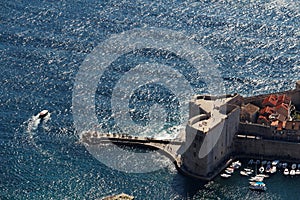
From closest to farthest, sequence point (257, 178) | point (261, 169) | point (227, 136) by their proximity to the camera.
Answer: point (257, 178) → point (261, 169) → point (227, 136)

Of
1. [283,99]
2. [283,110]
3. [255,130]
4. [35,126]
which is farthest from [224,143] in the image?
[35,126]

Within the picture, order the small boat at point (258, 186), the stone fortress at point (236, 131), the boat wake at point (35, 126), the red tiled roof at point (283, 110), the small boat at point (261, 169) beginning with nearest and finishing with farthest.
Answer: the small boat at point (258, 186) < the stone fortress at point (236, 131) < the small boat at point (261, 169) < the boat wake at point (35, 126) < the red tiled roof at point (283, 110)

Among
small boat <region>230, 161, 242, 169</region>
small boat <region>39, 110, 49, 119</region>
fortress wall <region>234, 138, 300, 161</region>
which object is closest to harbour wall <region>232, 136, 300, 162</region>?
fortress wall <region>234, 138, 300, 161</region>

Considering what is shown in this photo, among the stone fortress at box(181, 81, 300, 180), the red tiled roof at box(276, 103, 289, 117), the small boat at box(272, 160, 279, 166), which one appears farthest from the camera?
the red tiled roof at box(276, 103, 289, 117)

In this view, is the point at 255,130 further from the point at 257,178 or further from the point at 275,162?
the point at 257,178

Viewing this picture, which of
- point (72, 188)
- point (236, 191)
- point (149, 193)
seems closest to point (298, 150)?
point (236, 191)

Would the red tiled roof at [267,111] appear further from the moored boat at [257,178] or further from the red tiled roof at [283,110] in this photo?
the moored boat at [257,178]

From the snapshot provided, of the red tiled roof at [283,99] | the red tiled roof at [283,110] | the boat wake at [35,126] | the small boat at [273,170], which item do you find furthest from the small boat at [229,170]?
the boat wake at [35,126]

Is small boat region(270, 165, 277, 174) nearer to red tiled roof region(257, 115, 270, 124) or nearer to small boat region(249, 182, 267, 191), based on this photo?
small boat region(249, 182, 267, 191)
